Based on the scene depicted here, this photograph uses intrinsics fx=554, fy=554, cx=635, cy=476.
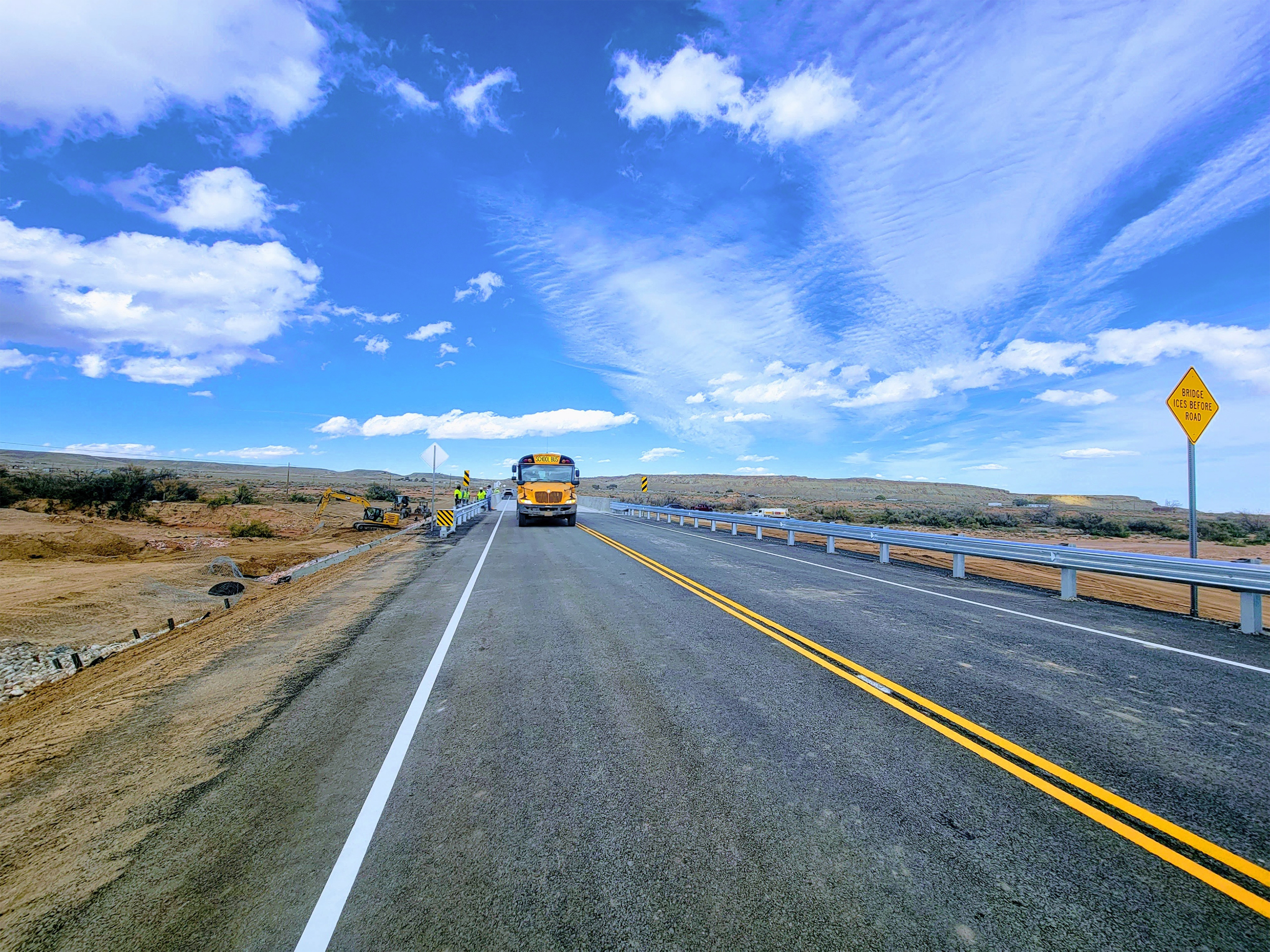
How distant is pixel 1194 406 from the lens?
9.19m

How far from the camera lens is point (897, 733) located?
13.4 ft

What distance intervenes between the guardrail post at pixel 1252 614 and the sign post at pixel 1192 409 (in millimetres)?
2147

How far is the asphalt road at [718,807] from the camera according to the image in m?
2.36

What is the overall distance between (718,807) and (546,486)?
73.7ft

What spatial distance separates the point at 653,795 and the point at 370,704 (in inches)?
113

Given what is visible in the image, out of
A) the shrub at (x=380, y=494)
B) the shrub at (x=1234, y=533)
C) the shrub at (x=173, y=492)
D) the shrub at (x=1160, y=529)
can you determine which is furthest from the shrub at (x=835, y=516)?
the shrub at (x=173, y=492)

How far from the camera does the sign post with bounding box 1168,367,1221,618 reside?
9109mm

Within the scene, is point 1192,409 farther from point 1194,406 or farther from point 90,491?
point 90,491

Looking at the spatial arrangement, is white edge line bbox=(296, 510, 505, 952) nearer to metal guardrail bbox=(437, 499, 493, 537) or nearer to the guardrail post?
the guardrail post

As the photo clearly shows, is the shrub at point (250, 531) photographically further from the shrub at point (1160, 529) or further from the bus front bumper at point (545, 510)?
the shrub at point (1160, 529)

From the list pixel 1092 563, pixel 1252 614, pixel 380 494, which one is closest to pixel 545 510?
pixel 1092 563

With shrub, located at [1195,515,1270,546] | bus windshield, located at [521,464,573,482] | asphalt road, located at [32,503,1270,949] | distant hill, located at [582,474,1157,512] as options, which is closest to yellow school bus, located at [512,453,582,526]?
bus windshield, located at [521,464,573,482]

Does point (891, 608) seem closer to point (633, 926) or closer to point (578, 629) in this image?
point (578, 629)

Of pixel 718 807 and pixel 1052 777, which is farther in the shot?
pixel 1052 777
